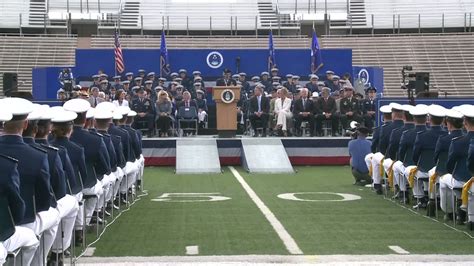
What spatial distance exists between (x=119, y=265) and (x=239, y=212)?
4.68m

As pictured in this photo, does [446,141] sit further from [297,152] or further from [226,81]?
[226,81]

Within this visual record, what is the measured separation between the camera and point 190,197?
15930mm

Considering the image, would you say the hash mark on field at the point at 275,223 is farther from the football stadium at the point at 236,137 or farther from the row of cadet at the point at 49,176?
the row of cadet at the point at 49,176

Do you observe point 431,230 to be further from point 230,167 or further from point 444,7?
point 444,7

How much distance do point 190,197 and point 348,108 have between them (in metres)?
10.6

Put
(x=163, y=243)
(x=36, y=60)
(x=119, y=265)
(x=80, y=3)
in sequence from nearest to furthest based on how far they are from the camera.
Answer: (x=119, y=265) < (x=163, y=243) < (x=36, y=60) < (x=80, y=3)

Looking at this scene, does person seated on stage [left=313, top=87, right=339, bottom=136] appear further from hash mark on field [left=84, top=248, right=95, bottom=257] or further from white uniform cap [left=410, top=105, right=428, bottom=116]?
hash mark on field [left=84, top=248, right=95, bottom=257]

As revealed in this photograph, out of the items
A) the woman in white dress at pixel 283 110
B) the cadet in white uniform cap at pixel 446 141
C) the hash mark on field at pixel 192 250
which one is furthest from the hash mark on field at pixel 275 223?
the woman in white dress at pixel 283 110

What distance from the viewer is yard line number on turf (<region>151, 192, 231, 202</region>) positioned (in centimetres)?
1551

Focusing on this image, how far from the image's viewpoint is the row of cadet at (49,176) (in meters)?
6.76

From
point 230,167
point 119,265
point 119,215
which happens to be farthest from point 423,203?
point 230,167

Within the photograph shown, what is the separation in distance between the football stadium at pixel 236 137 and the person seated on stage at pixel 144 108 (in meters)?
0.06

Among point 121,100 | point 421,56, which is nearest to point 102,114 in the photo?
point 121,100

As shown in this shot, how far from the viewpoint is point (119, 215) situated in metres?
13.6
